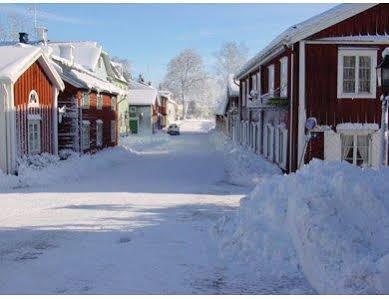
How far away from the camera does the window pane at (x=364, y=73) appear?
55.7 feet

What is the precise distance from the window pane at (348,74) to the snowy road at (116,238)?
5.38m

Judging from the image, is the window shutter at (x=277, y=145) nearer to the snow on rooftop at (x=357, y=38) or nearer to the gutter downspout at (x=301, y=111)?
the gutter downspout at (x=301, y=111)

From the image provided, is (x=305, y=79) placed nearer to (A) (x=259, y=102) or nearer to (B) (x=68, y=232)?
(A) (x=259, y=102)

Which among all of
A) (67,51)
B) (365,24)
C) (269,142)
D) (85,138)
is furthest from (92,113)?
(365,24)

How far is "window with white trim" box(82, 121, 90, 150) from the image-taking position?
24.9m

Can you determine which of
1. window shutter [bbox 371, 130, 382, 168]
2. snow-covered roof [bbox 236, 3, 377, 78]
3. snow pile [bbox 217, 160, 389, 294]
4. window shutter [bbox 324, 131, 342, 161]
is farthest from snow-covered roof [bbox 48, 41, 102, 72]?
snow pile [bbox 217, 160, 389, 294]

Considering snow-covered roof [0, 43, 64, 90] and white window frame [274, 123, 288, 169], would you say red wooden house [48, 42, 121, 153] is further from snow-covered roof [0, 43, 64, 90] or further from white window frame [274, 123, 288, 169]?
white window frame [274, 123, 288, 169]

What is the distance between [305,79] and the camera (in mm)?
16859

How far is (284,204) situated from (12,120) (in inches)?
470

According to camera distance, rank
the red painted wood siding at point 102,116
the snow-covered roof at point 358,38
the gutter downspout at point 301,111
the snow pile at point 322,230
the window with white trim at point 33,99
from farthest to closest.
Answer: the red painted wood siding at point 102,116
the window with white trim at point 33,99
the gutter downspout at point 301,111
the snow-covered roof at point 358,38
the snow pile at point 322,230

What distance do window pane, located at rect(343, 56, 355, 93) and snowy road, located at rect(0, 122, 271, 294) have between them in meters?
5.38

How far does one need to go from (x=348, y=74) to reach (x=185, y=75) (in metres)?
82.1

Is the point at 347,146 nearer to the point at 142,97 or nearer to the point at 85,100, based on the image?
the point at 85,100

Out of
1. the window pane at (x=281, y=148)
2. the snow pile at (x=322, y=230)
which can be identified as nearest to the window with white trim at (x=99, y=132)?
the window pane at (x=281, y=148)
